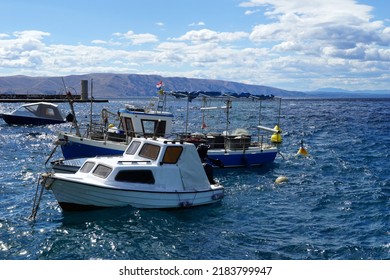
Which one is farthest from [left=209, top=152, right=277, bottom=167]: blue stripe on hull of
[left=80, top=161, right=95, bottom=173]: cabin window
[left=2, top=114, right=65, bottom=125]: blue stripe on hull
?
[left=2, top=114, right=65, bottom=125]: blue stripe on hull

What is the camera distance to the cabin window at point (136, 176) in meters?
21.7

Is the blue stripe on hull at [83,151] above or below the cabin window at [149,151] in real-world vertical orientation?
below

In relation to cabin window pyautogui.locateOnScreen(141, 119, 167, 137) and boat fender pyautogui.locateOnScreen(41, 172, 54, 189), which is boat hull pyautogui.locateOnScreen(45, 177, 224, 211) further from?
cabin window pyautogui.locateOnScreen(141, 119, 167, 137)

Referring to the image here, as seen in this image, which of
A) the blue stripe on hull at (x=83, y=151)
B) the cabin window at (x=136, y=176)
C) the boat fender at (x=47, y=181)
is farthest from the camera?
the blue stripe on hull at (x=83, y=151)

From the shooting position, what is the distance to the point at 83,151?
114ft

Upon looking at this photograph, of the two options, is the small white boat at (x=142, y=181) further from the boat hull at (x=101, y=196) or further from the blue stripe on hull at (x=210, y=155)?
the blue stripe on hull at (x=210, y=155)

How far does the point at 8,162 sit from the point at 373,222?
27.3m

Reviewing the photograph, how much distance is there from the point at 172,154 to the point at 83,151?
1357cm

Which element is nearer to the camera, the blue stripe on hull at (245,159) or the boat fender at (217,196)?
the boat fender at (217,196)

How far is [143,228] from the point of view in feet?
65.6

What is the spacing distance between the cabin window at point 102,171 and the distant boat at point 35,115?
49.1 metres

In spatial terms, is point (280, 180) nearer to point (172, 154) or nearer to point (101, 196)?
point (172, 154)

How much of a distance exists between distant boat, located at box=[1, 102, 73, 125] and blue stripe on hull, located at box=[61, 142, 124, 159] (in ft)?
115

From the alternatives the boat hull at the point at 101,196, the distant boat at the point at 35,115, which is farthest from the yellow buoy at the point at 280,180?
the distant boat at the point at 35,115
